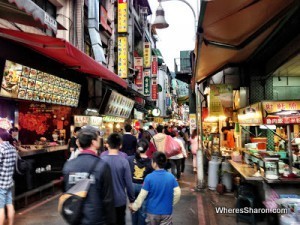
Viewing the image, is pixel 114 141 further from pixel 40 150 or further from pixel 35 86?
pixel 40 150

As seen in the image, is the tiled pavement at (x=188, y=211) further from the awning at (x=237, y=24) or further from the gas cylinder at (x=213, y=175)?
the awning at (x=237, y=24)

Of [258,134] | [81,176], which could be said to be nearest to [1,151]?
[81,176]

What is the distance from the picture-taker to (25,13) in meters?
6.63

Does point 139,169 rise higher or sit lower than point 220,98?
lower

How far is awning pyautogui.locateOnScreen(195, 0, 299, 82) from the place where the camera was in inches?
181

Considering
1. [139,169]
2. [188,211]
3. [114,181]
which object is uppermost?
[139,169]

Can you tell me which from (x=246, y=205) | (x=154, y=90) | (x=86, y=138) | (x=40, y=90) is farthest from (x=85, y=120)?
(x=154, y=90)

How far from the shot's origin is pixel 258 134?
11.2 metres

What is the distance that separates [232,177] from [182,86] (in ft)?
264

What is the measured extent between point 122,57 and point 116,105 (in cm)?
333

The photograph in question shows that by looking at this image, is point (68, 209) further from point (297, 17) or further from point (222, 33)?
point (297, 17)

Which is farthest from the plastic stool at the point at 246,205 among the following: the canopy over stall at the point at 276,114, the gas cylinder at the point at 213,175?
the gas cylinder at the point at 213,175

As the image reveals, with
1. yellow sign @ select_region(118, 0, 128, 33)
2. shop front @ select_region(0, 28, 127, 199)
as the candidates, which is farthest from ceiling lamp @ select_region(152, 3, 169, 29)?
yellow sign @ select_region(118, 0, 128, 33)

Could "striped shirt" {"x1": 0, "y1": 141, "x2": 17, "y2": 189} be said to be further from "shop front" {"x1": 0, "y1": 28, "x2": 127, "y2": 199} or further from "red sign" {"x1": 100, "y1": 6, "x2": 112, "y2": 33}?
"red sign" {"x1": 100, "y1": 6, "x2": 112, "y2": 33}
